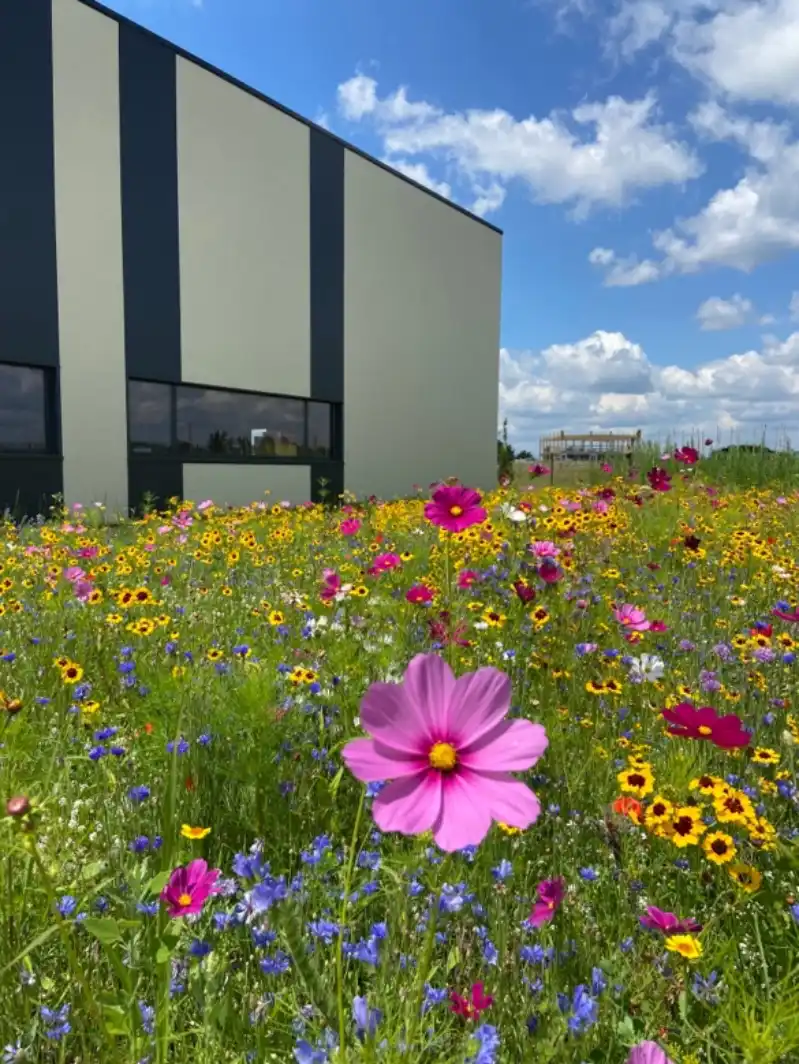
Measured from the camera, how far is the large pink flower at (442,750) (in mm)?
692

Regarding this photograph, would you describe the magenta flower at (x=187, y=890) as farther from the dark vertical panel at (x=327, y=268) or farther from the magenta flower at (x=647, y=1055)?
the dark vertical panel at (x=327, y=268)

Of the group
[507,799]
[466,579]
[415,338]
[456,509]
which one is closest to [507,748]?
[507,799]

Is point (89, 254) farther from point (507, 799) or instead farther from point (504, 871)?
point (507, 799)

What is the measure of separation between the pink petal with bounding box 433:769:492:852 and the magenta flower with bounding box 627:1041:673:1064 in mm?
315

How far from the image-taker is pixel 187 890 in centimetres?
103

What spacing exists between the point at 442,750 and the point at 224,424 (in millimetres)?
11722

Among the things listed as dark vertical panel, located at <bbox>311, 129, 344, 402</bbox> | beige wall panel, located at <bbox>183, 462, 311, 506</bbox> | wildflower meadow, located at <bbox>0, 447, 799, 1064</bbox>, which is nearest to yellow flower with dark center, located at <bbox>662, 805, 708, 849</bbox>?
wildflower meadow, located at <bbox>0, 447, 799, 1064</bbox>

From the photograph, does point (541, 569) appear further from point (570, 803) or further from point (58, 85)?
point (58, 85)

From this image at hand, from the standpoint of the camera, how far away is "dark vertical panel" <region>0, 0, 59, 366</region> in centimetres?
908

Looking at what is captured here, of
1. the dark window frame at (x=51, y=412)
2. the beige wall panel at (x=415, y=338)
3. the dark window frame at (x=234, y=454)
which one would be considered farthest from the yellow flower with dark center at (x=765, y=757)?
the beige wall panel at (x=415, y=338)

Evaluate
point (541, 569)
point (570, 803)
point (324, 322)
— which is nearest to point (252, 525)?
point (541, 569)

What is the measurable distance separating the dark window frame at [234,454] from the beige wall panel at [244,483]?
92mm

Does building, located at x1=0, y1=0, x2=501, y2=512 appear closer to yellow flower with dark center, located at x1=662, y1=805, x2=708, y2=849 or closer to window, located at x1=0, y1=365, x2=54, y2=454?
window, located at x1=0, y1=365, x2=54, y2=454

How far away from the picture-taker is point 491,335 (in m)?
17.5
